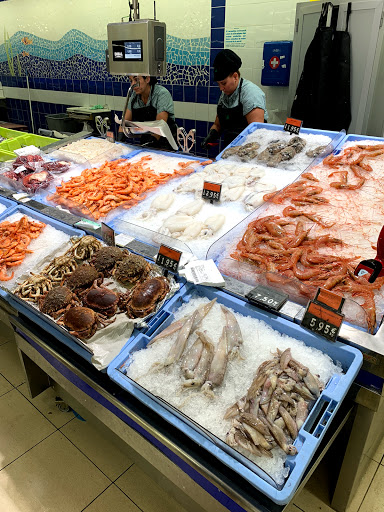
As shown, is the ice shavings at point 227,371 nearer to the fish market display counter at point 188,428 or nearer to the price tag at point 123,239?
the fish market display counter at point 188,428

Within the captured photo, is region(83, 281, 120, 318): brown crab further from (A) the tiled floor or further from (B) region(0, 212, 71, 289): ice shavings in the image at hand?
(A) the tiled floor

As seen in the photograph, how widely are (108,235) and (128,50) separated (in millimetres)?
1245

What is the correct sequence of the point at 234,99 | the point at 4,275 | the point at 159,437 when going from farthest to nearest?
the point at 234,99 → the point at 4,275 → the point at 159,437

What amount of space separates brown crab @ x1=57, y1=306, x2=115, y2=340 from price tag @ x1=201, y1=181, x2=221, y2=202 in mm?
1335

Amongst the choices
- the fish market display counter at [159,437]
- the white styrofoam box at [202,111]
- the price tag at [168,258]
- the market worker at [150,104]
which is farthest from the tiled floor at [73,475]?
the white styrofoam box at [202,111]

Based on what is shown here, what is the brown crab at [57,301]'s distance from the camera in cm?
185

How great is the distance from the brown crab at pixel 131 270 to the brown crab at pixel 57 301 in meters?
0.25

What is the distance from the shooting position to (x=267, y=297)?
1742mm

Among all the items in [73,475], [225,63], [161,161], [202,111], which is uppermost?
[225,63]

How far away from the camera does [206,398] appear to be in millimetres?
1443

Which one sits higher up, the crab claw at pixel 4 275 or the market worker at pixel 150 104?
the market worker at pixel 150 104

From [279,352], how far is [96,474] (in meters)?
1.49

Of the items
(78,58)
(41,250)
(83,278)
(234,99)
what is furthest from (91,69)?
(83,278)

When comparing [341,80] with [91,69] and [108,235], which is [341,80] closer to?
[108,235]
